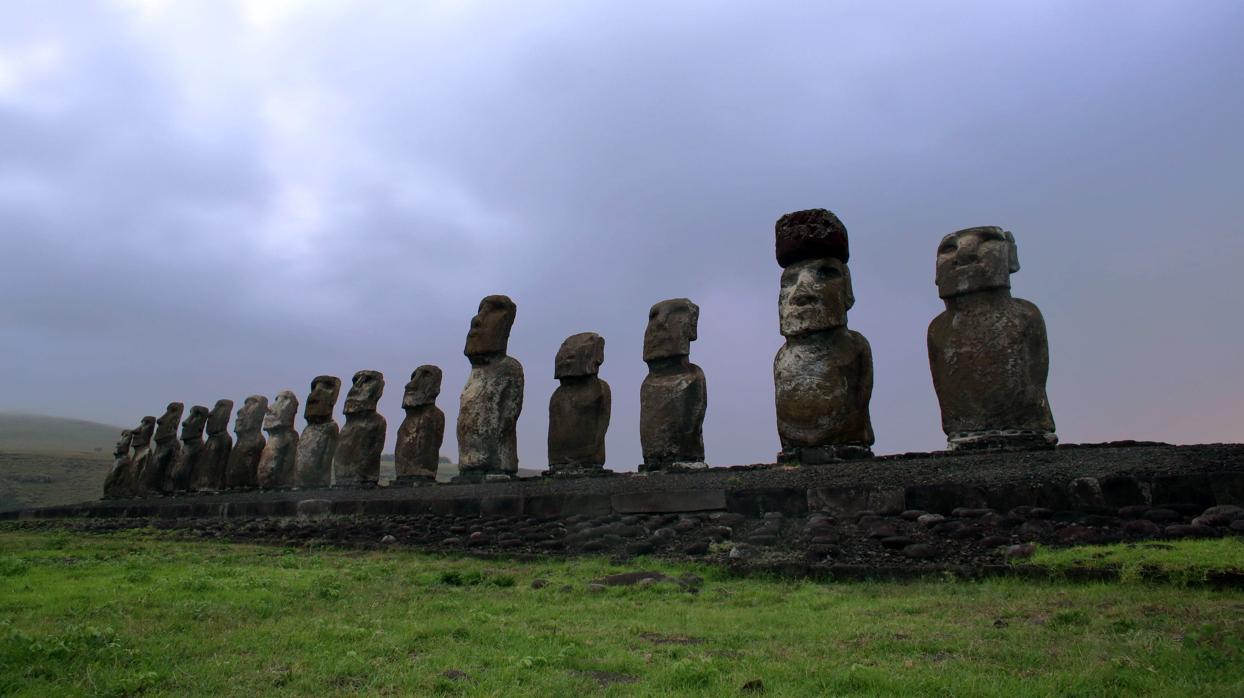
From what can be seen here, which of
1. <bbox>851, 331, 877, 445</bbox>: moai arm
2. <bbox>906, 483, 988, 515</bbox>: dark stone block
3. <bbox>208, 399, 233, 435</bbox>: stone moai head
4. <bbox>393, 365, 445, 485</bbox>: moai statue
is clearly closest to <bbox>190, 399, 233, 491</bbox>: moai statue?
<bbox>208, 399, 233, 435</bbox>: stone moai head

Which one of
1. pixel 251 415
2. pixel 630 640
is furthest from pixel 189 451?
pixel 630 640

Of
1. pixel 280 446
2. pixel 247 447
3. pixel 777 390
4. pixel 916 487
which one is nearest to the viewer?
pixel 916 487

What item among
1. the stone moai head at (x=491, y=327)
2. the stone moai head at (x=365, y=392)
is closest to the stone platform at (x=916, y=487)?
the stone moai head at (x=491, y=327)

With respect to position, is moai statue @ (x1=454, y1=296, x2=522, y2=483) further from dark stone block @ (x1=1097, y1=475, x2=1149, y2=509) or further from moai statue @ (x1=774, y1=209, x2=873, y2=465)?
dark stone block @ (x1=1097, y1=475, x2=1149, y2=509)

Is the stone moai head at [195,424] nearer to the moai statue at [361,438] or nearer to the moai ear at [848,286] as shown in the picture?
the moai statue at [361,438]

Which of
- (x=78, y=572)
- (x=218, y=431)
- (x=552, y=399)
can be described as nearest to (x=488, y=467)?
(x=552, y=399)

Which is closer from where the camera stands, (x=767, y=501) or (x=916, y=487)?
(x=916, y=487)

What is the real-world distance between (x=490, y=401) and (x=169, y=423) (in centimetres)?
1542

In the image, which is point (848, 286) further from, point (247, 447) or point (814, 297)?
point (247, 447)

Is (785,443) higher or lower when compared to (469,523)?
higher

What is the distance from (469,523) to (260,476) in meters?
12.7

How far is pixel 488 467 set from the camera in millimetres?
16062

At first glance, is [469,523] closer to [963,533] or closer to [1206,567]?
[963,533]

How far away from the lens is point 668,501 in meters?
9.75
